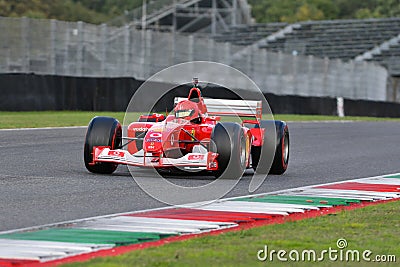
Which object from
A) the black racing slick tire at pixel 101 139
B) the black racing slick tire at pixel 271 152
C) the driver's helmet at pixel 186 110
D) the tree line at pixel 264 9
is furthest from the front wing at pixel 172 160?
the tree line at pixel 264 9

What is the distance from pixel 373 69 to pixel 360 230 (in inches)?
1453

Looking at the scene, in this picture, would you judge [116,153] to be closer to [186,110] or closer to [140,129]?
[140,129]

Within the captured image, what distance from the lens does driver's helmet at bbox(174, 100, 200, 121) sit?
→ 10.9 metres

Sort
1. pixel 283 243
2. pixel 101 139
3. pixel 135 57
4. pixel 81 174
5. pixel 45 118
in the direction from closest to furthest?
pixel 283 243, pixel 101 139, pixel 81 174, pixel 45 118, pixel 135 57

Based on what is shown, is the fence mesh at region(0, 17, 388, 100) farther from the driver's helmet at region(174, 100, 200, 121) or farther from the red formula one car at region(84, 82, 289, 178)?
the driver's helmet at region(174, 100, 200, 121)

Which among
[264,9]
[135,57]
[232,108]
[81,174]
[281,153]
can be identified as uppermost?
[264,9]

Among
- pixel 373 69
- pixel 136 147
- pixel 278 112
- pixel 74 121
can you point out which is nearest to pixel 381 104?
pixel 373 69

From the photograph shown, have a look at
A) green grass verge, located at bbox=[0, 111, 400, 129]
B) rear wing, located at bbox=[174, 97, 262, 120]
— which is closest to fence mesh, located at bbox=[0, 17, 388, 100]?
green grass verge, located at bbox=[0, 111, 400, 129]

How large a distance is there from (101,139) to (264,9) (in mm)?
93603

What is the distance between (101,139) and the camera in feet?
35.0

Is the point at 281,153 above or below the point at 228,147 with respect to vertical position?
below

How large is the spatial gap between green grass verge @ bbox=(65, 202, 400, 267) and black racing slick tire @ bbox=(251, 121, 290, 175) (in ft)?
10.9

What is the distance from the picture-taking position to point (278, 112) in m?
33.5

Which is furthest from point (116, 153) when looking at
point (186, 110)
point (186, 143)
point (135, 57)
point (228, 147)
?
point (135, 57)
